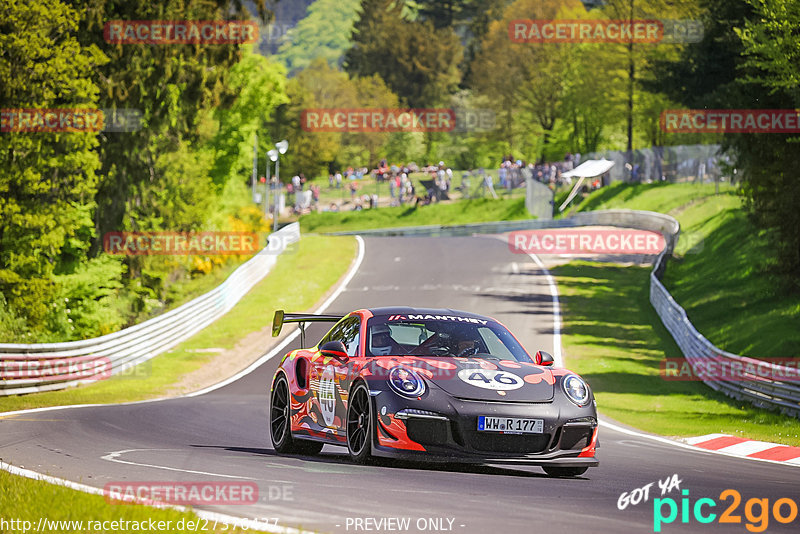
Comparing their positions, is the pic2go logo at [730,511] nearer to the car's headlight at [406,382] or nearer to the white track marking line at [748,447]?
the car's headlight at [406,382]

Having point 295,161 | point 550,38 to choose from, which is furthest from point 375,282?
point 295,161

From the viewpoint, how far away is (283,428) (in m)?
12.3

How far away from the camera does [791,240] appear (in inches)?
1224

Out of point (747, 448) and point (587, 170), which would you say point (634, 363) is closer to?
point (747, 448)

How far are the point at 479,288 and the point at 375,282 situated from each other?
413cm

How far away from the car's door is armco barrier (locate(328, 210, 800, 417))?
10.4 m

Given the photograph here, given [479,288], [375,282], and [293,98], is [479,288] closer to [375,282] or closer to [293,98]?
[375,282]

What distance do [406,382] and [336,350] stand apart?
3.93 ft

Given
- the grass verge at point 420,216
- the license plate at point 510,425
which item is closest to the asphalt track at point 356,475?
the license plate at point 510,425

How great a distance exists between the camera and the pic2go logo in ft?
24.5

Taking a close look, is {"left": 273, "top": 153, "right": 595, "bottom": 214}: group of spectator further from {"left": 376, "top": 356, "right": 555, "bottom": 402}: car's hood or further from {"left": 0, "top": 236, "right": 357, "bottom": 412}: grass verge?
{"left": 376, "top": 356, "right": 555, "bottom": 402}: car's hood

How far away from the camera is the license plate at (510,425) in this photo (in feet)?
31.0

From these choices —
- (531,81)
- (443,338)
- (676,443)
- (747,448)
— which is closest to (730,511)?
(443,338)

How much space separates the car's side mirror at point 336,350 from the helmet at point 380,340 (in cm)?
26
